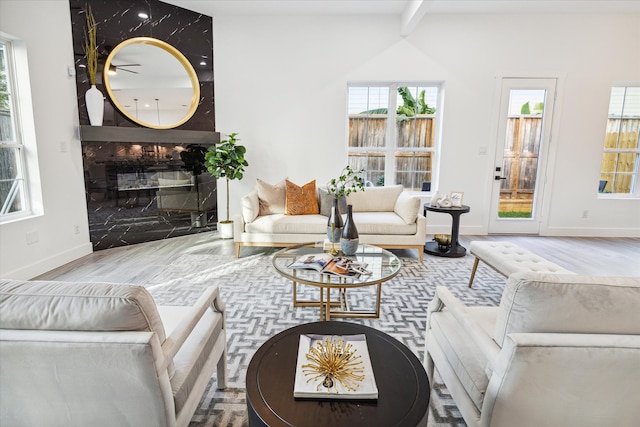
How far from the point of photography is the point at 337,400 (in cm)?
103

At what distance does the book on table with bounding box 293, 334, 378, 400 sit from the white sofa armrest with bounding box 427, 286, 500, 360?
392 mm

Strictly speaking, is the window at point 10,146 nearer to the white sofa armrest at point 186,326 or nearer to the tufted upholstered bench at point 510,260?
the white sofa armrest at point 186,326

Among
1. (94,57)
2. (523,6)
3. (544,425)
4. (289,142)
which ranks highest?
(523,6)

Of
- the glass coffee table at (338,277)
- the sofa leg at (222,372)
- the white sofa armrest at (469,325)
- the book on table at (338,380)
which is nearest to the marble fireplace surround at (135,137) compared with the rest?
the glass coffee table at (338,277)

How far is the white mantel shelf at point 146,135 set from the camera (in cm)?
388

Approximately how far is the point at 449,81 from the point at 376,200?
2.02m

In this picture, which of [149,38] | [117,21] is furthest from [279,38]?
[117,21]

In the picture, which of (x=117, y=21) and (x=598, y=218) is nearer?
(x=117, y=21)

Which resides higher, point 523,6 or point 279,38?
point 523,6

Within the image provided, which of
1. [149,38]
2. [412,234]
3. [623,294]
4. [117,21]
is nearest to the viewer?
[623,294]

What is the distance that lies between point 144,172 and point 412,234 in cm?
345

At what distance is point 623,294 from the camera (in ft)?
3.30

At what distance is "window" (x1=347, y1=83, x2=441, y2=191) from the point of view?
4934 mm

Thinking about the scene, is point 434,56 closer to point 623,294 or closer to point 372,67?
point 372,67
